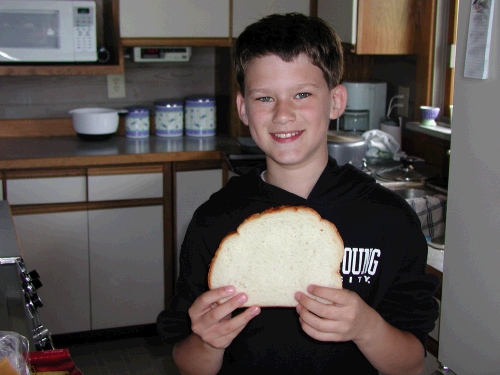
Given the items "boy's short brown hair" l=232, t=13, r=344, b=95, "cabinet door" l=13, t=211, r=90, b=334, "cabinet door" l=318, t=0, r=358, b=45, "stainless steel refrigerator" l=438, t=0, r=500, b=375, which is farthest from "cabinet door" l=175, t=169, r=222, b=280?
"boy's short brown hair" l=232, t=13, r=344, b=95

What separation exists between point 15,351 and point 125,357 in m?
2.28

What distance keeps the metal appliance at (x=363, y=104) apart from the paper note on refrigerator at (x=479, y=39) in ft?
5.16

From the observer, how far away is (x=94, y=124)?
→ 11.1ft

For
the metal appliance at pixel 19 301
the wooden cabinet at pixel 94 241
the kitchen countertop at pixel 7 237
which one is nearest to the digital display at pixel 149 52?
the wooden cabinet at pixel 94 241

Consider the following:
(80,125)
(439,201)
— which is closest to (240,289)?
(439,201)

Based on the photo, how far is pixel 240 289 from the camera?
1116mm

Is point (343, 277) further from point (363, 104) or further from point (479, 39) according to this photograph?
point (363, 104)

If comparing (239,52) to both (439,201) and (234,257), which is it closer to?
(234,257)

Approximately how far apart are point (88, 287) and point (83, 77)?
3.71 ft

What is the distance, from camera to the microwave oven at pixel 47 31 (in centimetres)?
321

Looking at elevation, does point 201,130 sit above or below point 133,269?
above

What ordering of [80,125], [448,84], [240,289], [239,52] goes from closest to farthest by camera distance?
[240,289]
[239,52]
[448,84]
[80,125]

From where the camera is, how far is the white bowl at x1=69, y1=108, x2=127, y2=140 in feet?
11.1

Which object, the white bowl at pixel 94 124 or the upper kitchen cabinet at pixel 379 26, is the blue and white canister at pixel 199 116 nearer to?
the white bowl at pixel 94 124
